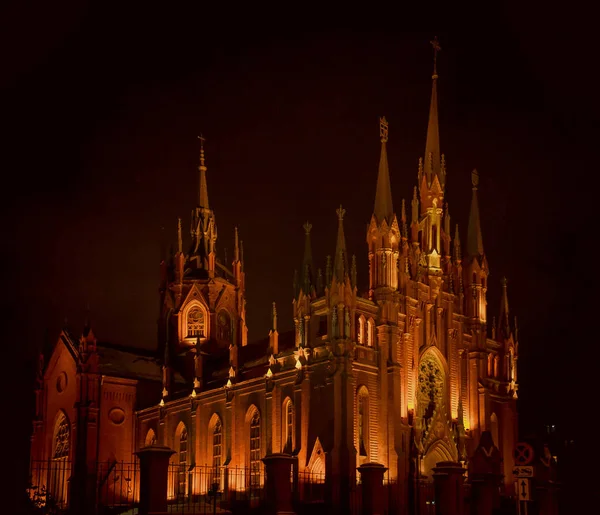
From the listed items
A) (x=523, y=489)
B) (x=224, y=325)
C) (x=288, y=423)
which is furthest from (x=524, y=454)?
(x=224, y=325)

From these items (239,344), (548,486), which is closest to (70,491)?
(239,344)

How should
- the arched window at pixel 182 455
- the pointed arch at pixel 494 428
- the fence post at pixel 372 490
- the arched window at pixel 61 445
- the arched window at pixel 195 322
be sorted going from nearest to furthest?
1. the fence post at pixel 372 490
2. the pointed arch at pixel 494 428
3. the arched window at pixel 182 455
4. the arched window at pixel 61 445
5. the arched window at pixel 195 322

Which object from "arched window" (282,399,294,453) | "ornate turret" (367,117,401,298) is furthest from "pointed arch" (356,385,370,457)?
"ornate turret" (367,117,401,298)

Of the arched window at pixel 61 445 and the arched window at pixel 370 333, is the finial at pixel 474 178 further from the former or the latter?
the arched window at pixel 61 445

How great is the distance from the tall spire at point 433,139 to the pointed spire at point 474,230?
11.4 feet

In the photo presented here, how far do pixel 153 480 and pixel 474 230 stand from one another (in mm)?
41969

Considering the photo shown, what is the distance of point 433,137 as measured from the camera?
209 feet

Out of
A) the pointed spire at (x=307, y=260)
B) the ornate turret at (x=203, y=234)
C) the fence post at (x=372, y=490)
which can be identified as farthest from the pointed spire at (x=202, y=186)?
the fence post at (x=372, y=490)

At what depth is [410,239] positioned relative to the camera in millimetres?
58844

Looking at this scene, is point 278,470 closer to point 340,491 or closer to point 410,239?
point 340,491

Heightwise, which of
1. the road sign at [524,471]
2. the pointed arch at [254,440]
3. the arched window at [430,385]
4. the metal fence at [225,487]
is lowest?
the metal fence at [225,487]

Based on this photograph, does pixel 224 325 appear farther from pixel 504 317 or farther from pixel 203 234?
pixel 504 317

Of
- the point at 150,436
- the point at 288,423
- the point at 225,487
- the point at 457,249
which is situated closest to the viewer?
the point at 288,423

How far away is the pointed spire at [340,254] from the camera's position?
174 ft
